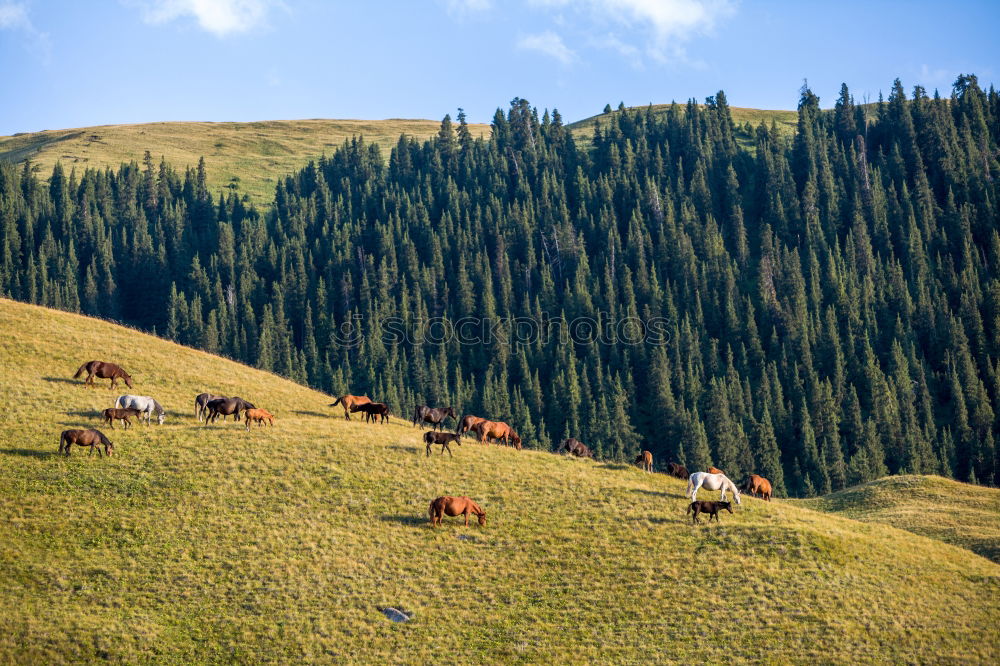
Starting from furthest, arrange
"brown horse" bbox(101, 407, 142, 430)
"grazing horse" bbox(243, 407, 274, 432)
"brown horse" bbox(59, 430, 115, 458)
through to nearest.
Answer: "grazing horse" bbox(243, 407, 274, 432)
"brown horse" bbox(101, 407, 142, 430)
"brown horse" bbox(59, 430, 115, 458)

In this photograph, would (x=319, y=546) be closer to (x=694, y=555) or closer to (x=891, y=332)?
(x=694, y=555)

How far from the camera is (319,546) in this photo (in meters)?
38.1

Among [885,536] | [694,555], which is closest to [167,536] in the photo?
[694,555]

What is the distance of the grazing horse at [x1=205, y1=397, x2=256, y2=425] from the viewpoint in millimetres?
50125

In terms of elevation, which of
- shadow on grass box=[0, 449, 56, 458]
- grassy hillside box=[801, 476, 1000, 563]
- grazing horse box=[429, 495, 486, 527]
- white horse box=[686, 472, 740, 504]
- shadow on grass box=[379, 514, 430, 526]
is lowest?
grassy hillside box=[801, 476, 1000, 563]

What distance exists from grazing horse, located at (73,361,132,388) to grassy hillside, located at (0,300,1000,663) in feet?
6.80

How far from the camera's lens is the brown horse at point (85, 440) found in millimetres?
42312

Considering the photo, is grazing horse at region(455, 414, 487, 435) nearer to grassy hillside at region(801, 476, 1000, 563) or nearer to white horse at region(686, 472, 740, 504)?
white horse at region(686, 472, 740, 504)

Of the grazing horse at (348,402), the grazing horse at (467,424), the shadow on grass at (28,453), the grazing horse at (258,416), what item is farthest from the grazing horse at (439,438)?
the shadow on grass at (28,453)

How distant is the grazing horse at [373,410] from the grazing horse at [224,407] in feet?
26.5

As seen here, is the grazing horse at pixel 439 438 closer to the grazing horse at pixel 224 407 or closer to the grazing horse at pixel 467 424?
the grazing horse at pixel 467 424

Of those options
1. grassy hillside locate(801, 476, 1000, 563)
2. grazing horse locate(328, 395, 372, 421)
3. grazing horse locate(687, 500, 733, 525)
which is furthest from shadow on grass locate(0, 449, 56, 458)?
grassy hillside locate(801, 476, 1000, 563)

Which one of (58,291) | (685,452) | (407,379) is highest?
(58,291)

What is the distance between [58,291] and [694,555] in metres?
192
